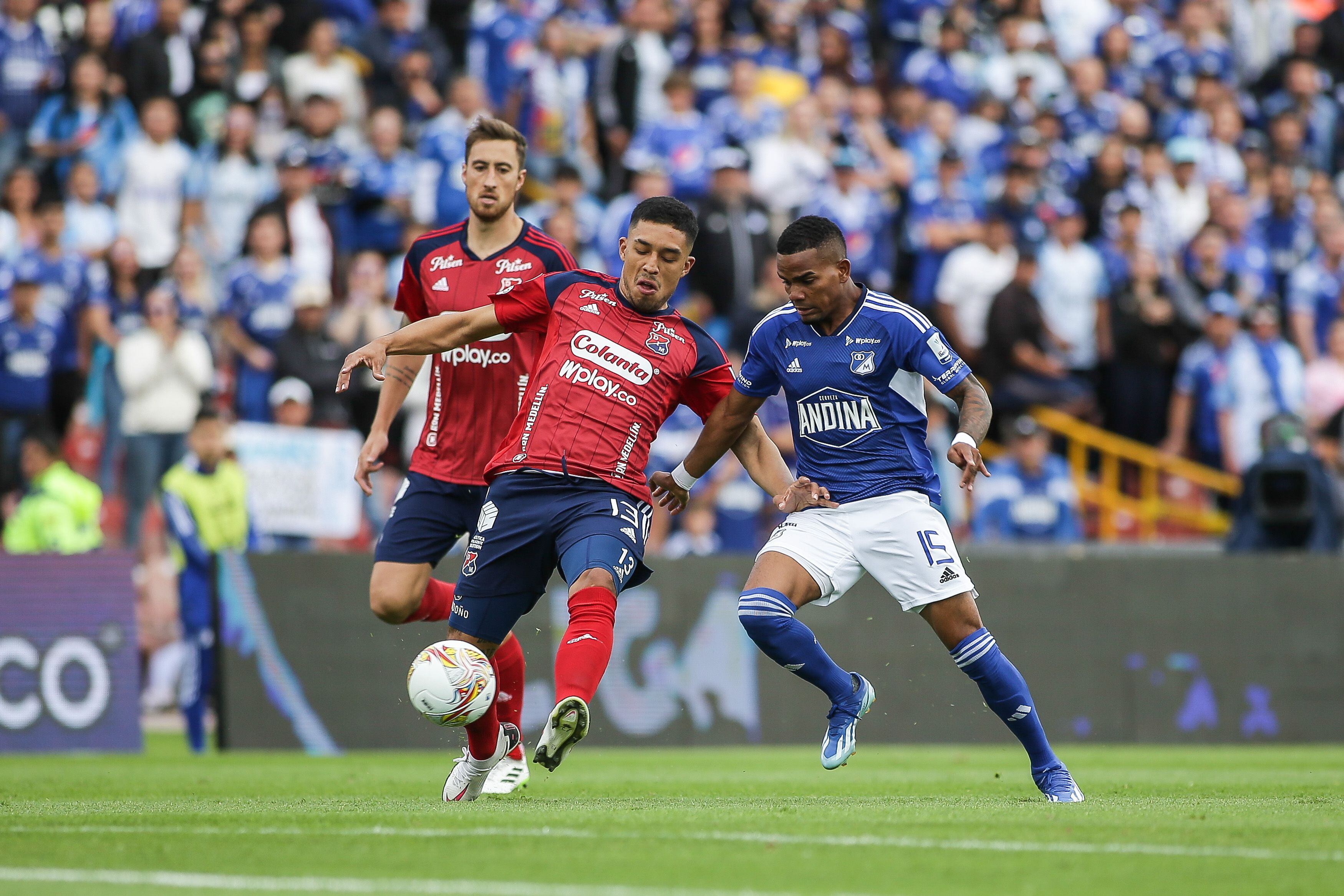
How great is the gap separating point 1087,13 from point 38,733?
617 inches

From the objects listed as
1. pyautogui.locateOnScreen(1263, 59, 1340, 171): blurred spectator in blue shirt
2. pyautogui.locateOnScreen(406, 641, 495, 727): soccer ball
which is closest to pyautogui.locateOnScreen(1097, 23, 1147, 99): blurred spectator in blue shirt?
pyautogui.locateOnScreen(1263, 59, 1340, 171): blurred spectator in blue shirt

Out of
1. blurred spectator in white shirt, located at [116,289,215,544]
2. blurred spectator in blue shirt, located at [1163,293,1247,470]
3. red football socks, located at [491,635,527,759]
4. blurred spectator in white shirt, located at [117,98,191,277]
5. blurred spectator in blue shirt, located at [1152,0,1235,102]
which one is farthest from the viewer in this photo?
blurred spectator in blue shirt, located at [1152,0,1235,102]

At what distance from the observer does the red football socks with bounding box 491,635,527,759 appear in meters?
8.47

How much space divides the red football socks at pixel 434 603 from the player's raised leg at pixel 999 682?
253cm

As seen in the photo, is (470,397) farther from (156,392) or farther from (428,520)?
(156,392)

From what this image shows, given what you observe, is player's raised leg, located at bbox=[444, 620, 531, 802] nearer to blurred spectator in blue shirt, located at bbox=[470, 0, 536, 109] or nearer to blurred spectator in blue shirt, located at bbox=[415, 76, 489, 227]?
blurred spectator in blue shirt, located at bbox=[415, 76, 489, 227]

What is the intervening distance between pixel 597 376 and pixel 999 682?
7.56 feet

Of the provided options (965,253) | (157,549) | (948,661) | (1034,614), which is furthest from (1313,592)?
(157,549)

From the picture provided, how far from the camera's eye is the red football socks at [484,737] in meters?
8.23

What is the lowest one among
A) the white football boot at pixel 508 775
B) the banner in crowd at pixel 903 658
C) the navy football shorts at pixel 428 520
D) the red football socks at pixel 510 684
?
the banner in crowd at pixel 903 658

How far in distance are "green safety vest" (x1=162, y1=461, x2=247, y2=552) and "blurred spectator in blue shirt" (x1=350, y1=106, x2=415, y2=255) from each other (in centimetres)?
394

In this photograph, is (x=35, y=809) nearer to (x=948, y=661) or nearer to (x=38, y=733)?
(x=38, y=733)

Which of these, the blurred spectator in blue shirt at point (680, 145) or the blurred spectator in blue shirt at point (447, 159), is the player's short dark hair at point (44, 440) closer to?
the blurred spectator in blue shirt at point (447, 159)

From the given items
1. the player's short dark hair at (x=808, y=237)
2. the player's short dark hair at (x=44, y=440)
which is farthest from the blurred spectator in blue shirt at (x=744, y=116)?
the player's short dark hair at (x=808, y=237)
